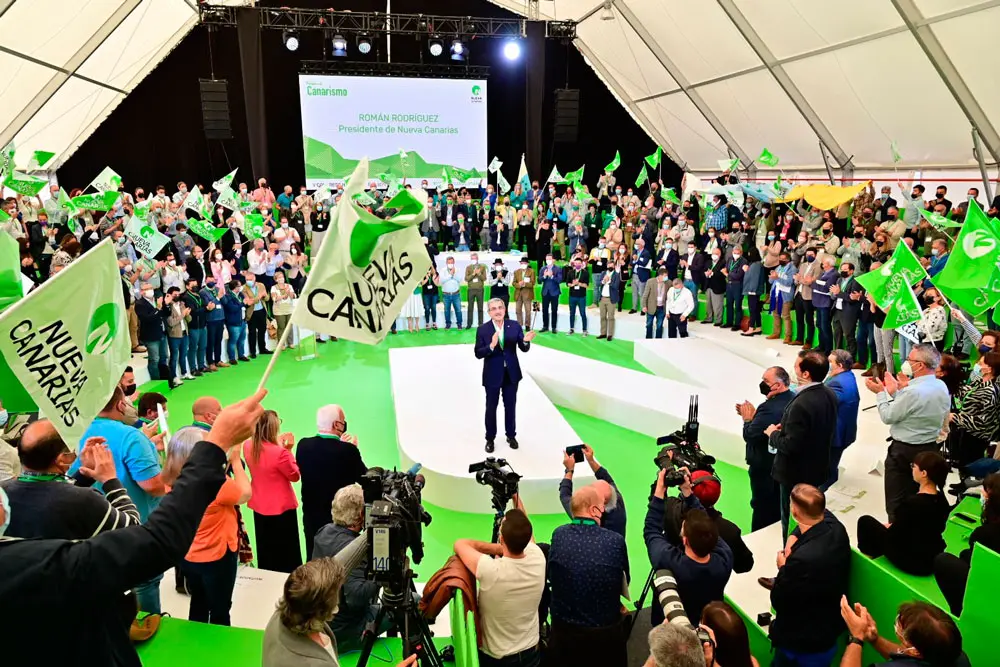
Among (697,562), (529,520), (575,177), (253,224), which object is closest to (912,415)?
(697,562)

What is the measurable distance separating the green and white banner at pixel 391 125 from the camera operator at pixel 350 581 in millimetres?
14769

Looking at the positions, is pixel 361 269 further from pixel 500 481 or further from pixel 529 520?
pixel 529 520

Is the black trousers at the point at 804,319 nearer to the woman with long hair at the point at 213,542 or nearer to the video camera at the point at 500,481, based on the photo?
the video camera at the point at 500,481

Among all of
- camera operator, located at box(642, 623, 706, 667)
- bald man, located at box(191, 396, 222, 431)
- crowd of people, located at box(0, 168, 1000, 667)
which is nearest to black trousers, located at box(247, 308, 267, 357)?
crowd of people, located at box(0, 168, 1000, 667)

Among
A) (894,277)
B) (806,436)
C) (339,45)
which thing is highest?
(339,45)

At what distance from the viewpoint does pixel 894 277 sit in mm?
5797

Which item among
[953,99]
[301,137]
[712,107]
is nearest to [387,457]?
[953,99]

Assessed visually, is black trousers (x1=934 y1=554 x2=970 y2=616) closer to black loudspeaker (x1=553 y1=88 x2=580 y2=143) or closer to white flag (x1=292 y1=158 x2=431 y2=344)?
white flag (x1=292 y1=158 x2=431 y2=344)

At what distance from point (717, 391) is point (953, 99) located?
6532mm

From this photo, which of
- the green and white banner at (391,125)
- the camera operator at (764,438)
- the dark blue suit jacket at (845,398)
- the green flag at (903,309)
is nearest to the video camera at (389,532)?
the camera operator at (764,438)

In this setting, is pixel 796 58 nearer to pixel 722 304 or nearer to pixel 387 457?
pixel 722 304

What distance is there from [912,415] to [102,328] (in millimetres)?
4902

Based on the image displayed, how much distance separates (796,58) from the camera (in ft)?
41.2

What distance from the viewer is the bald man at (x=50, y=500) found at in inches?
86.8
